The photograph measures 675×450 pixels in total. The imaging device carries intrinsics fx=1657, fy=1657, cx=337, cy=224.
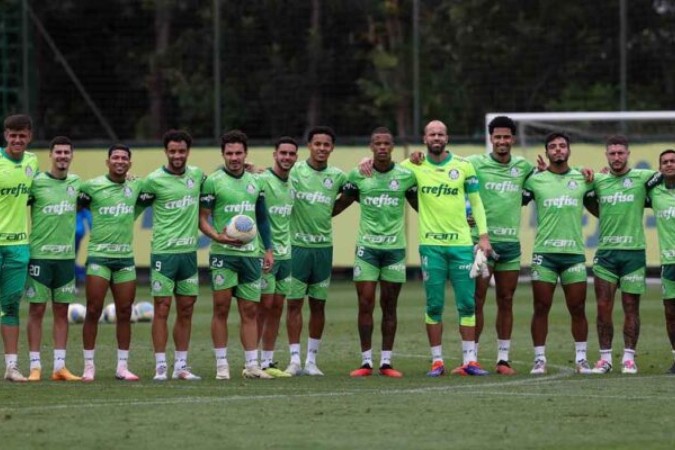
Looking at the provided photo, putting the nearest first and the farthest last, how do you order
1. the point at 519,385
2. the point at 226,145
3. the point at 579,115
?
the point at 519,385 → the point at 226,145 → the point at 579,115

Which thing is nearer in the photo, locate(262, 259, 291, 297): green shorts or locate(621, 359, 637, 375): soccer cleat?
locate(621, 359, 637, 375): soccer cleat

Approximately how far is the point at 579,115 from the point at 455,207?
15.3m

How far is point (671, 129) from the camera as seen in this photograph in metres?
32.6

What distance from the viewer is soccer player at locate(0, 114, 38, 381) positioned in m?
15.5

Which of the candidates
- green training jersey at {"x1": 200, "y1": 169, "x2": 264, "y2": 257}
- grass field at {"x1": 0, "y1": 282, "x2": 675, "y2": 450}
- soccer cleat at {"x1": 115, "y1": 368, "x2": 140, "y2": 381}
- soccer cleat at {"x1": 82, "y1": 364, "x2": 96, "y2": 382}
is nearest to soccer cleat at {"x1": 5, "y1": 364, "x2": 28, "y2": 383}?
grass field at {"x1": 0, "y1": 282, "x2": 675, "y2": 450}

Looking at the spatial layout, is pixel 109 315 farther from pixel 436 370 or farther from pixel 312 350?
pixel 436 370

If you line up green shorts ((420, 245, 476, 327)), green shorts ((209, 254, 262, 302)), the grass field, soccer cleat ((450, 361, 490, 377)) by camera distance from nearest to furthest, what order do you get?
the grass field → green shorts ((209, 254, 262, 302)) → soccer cleat ((450, 361, 490, 377)) → green shorts ((420, 245, 476, 327))

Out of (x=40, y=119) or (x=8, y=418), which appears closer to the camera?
(x=8, y=418)

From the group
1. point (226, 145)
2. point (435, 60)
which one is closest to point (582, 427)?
point (226, 145)

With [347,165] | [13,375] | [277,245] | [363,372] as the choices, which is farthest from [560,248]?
[347,165]

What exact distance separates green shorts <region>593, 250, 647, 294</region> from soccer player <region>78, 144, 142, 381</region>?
15.1ft

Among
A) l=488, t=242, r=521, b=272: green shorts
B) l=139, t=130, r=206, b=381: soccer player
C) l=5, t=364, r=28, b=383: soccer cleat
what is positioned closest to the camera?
l=5, t=364, r=28, b=383: soccer cleat

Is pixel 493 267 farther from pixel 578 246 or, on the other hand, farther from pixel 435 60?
pixel 435 60

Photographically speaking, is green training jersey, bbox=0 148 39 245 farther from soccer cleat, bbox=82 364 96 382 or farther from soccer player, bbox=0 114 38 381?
soccer cleat, bbox=82 364 96 382
